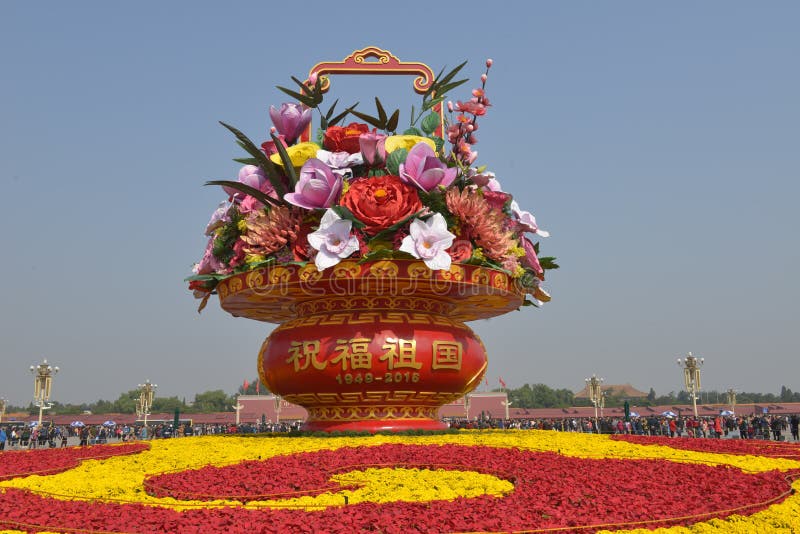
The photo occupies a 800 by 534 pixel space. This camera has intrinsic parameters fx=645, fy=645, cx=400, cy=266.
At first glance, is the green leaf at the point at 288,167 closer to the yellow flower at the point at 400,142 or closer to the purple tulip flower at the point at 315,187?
the purple tulip flower at the point at 315,187

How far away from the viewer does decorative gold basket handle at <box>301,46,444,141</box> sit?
1147cm

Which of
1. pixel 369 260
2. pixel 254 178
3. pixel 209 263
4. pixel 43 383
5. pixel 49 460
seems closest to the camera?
pixel 49 460

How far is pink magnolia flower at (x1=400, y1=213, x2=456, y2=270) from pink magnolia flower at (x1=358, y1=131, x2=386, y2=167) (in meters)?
1.33

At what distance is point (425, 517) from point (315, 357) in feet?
16.9

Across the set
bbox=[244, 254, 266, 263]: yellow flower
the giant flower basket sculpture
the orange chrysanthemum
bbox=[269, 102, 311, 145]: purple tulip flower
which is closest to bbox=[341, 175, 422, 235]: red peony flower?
the giant flower basket sculpture

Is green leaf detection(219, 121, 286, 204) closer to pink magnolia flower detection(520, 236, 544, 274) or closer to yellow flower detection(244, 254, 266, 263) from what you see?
yellow flower detection(244, 254, 266, 263)

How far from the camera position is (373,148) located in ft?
29.8

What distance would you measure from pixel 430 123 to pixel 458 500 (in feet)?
23.2

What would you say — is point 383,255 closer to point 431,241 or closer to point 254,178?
point 431,241

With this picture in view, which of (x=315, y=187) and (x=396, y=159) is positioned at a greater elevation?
(x=396, y=159)

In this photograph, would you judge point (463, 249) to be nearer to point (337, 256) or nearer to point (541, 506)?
point (337, 256)

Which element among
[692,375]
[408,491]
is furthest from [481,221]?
[692,375]

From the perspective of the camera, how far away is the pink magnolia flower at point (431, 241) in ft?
26.8

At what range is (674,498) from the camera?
4512 millimetres
